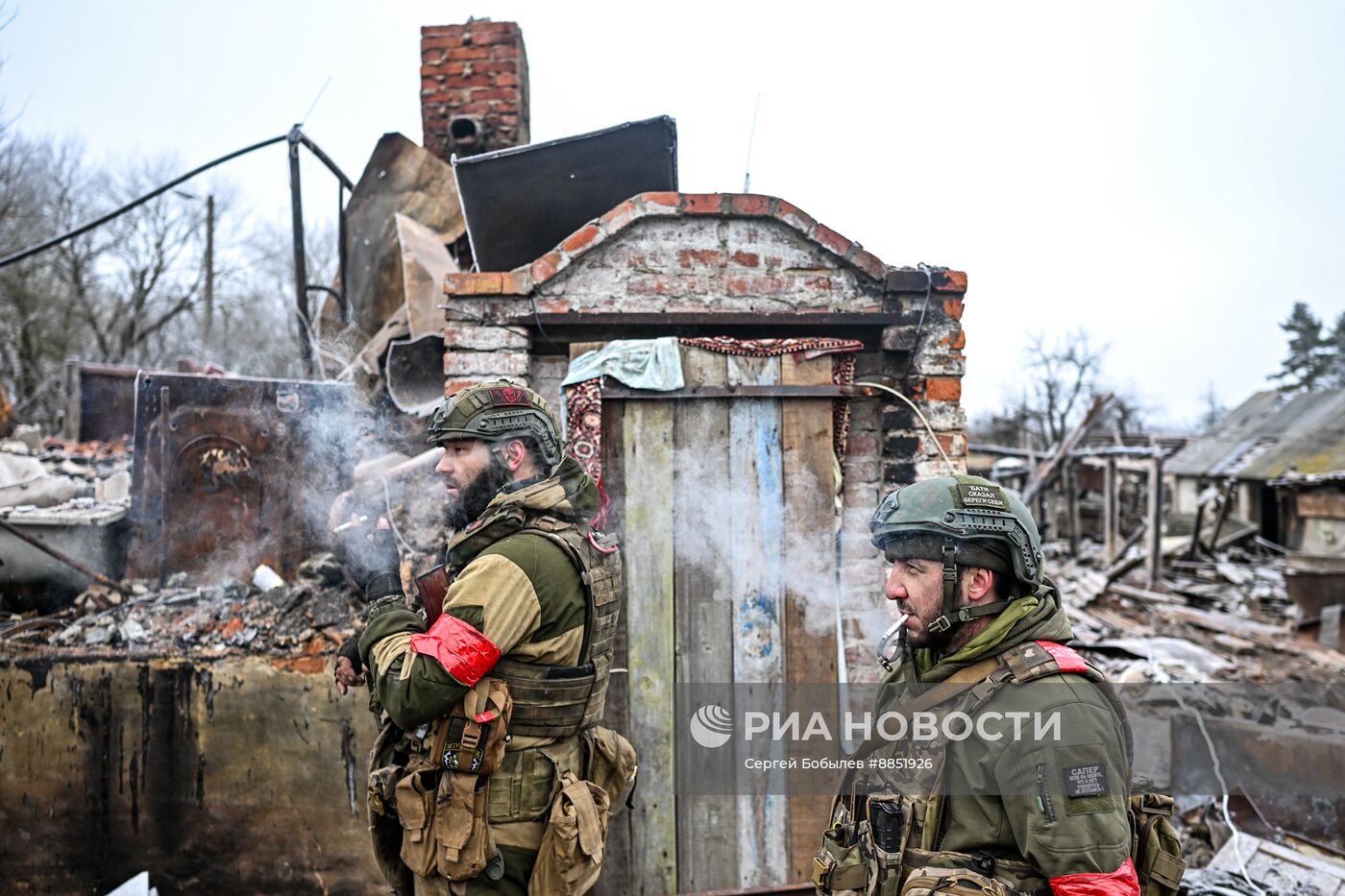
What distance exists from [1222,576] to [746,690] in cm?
1637

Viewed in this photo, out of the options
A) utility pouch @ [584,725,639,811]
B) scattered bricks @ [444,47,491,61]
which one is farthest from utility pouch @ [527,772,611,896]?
scattered bricks @ [444,47,491,61]

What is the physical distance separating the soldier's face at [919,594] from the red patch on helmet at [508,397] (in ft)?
4.44

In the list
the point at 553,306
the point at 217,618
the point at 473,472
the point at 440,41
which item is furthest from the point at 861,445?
the point at 440,41

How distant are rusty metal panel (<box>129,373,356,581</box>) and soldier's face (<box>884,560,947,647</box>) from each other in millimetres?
3557

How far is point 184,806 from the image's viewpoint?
11.5ft

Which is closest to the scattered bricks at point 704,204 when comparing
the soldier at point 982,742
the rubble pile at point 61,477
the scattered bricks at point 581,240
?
the scattered bricks at point 581,240

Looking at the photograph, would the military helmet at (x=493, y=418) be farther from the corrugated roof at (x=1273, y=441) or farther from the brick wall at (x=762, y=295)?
the corrugated roof at (x=1273, y=441)

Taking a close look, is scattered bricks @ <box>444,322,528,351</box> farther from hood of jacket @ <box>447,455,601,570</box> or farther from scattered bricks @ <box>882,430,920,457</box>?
scattered bricks @ <box>882,430,920,457</box>

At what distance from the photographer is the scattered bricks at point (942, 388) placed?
11.5 ft

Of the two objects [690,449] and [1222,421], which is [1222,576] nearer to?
[1222,421]

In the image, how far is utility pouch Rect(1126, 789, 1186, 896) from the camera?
1730 mm

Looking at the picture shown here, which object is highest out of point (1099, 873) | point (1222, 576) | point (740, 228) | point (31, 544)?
point (740, 228)

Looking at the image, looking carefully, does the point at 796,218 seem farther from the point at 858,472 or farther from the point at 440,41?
the point at 440,41

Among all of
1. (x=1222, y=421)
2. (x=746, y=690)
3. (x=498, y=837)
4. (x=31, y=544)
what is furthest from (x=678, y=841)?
(x=1222, y=421)
